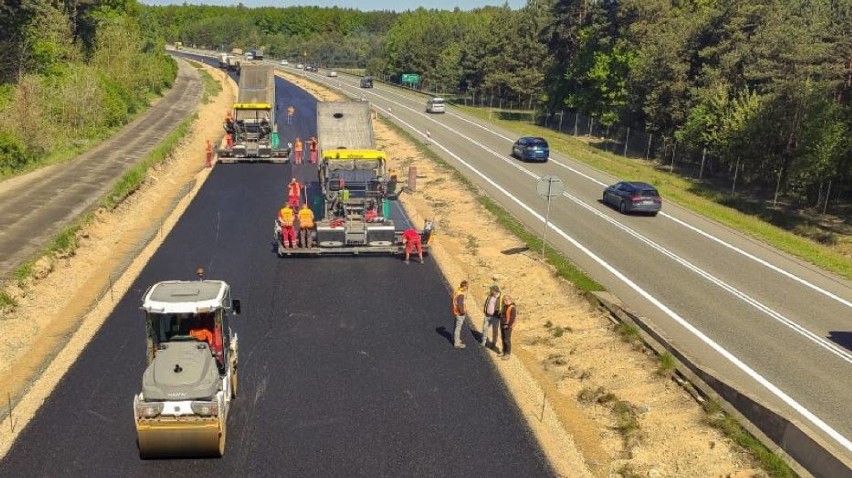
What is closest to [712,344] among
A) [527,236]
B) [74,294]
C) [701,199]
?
[527,236]

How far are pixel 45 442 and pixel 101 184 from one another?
2184 centimetres

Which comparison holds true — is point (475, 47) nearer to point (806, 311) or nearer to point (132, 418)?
point (806, 311)

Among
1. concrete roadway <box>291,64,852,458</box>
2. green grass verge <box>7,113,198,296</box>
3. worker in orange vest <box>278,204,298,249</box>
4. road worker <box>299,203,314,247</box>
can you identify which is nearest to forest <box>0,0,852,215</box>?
green grass verge <box>7,113,198,296</box>

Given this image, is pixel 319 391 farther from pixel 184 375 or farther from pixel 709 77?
pixel 709 77

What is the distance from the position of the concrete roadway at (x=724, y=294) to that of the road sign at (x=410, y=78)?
7954cm

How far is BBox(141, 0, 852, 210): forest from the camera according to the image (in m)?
36.5

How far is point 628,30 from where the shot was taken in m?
60.5

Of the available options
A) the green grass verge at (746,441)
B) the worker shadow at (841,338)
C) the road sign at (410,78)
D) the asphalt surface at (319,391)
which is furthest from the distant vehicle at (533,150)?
the road sign at (410,78)

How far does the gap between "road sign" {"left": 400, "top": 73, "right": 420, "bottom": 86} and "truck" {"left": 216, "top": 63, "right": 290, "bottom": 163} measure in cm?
7227

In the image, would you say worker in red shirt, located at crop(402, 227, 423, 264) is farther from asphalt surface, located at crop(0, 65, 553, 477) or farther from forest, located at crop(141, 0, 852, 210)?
A: forest, located at crop(141, 0, 852, 210)

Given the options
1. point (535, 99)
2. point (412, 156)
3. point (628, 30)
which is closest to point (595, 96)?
point (628, 30)

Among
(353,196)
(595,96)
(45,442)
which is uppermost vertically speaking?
(595,96)

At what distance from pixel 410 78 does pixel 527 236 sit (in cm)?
9244

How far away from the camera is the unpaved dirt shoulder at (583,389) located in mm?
10906
